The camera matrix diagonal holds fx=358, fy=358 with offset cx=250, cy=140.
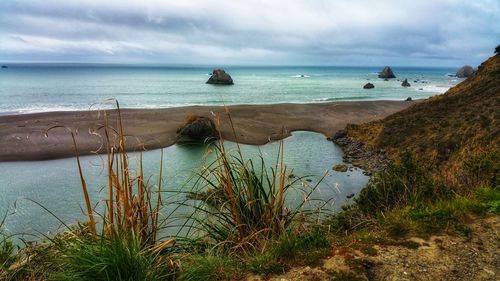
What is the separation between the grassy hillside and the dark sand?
264 inches

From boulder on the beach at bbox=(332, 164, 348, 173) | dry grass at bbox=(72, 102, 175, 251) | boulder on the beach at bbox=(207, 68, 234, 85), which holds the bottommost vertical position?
boulder on the beach at bbox=(332, 164, 348, 173)

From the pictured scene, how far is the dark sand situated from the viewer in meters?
25.4

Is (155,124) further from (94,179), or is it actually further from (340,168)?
(340,168)

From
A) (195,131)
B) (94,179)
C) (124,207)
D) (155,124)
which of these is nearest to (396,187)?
(124,207)

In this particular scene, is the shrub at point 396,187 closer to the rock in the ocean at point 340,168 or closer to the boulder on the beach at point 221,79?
the rock in the ocean at point 340,168

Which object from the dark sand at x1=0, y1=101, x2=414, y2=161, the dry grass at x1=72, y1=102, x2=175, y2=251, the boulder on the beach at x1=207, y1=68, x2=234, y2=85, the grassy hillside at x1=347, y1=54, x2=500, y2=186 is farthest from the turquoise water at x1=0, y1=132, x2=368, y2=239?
the boulder on the beach at x1=207, y1=68, x2=234, y2=85

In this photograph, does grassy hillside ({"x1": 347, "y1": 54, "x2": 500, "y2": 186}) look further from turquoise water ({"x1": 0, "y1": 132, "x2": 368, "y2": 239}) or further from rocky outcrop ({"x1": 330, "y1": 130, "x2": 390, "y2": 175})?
turquoise water ({"x1": 0, "y1": 132, "x2": 368, "y2": 239})

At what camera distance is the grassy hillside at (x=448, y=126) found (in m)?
17.4

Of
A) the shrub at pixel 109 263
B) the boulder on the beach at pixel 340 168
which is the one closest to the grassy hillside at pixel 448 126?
the boulder on the beach at pixel 340 168

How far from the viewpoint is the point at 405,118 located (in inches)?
1068

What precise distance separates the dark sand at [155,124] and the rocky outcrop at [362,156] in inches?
176

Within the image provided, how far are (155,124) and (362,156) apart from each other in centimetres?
1948

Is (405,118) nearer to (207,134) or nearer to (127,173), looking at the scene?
(207,134)

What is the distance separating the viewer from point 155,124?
Result: 3375 centimetres
